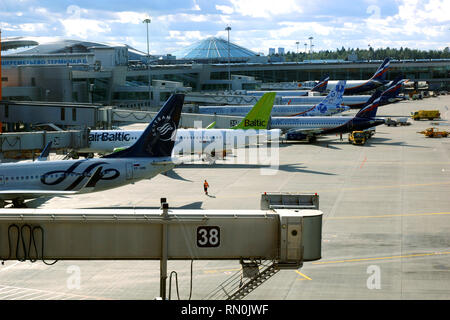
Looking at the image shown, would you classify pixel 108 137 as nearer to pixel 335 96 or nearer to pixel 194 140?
pixel 194 140

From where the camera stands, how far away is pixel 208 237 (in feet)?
68.0

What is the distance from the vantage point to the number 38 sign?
20656mm

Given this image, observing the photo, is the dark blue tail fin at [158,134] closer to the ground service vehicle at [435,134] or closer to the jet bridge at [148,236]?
the jet bridge at [148,236]

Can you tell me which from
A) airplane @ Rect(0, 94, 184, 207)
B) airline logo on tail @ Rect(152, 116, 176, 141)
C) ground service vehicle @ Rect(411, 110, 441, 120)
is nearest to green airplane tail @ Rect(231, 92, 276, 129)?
airline logo on tail @ Rect(152, 116, 176, 141)

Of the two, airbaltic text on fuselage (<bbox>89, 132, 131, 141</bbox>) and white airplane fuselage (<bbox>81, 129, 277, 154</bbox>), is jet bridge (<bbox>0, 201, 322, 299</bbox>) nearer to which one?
white airplane fuselage (<bbox>81, 129, 277, 154</bbox>)

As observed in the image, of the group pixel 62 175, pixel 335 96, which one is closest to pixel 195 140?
pixel 62 175

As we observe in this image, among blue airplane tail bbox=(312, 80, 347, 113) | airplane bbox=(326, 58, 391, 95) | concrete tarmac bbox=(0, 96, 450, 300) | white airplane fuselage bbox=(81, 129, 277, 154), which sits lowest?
concrete tarmac bbox=(0, 96, 450, 300)

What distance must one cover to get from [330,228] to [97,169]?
60.9 ft

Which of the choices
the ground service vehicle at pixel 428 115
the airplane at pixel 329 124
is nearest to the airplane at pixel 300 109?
the airplane at pixel 329 124

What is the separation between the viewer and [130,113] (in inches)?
3792

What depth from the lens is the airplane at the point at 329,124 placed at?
325 ft

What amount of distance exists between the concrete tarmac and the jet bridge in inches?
408
